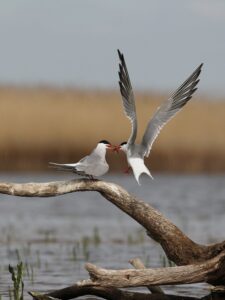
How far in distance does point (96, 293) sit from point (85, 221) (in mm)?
9303

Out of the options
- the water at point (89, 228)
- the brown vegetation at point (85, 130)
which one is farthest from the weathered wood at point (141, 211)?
the brown vegetation at point (85, 130)

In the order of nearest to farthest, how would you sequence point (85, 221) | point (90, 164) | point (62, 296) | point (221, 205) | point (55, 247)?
point (90, 164)
point (62, 296)
point (55, 247)
point (85, 221)
point (221, 205)

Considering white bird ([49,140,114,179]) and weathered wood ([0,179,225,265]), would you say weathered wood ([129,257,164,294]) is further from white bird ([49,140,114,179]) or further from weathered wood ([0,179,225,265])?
white bird ([49,140,114,179])

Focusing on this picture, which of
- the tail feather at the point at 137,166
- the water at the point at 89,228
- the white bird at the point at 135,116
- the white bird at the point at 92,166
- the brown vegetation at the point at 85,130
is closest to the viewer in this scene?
the white bird at the point at 92,166

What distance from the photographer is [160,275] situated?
348 inches

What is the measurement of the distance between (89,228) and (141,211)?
7.93 metres

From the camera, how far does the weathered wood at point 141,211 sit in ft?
29.3

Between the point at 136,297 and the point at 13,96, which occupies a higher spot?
the point at 13,96

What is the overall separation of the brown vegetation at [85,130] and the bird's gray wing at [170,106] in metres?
14.2

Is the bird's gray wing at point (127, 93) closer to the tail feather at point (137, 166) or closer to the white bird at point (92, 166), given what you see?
the tail feather at point (137, 166)

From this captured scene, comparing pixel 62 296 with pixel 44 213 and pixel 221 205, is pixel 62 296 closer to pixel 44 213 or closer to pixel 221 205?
pixel 44 213

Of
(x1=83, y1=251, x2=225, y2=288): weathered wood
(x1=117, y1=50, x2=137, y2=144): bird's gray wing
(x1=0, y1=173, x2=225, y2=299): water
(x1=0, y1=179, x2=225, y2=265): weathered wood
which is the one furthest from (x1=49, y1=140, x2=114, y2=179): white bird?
(x1=0, y1=173, x2=225, y2=299): water

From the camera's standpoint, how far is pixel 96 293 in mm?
9047

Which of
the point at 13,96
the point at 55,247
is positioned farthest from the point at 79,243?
the point at 13,96
